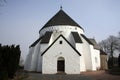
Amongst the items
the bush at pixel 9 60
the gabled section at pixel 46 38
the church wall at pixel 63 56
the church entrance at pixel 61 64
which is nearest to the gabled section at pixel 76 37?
the church wall at pixel 63 56

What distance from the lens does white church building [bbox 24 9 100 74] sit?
2781cm

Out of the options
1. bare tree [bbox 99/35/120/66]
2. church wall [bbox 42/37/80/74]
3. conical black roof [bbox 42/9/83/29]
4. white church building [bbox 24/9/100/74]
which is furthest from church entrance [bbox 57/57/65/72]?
bare tree [bbox 99/35/120/66]

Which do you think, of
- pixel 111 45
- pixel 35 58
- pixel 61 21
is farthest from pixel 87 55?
pixel 111 45

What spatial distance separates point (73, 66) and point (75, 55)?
74.6 inches

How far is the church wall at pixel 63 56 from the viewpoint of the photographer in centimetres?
2755

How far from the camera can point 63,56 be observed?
28.1 meters

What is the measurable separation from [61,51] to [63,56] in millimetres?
934

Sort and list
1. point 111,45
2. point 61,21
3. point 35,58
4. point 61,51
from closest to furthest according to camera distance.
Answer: point 61,51 < point 35,58 < point 61,21 < point 111,45

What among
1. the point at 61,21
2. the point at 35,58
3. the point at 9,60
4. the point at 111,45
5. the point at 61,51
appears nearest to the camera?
the point at 9,60

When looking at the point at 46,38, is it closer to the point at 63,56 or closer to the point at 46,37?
the point at 46,37

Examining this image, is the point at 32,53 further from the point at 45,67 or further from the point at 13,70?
the point at 13,70

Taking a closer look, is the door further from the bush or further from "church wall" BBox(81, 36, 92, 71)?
the bush

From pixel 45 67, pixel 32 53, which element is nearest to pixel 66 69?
pixel 45 67

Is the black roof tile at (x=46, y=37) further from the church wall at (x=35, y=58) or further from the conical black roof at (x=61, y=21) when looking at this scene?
the church wall at (x=35, y=58)
